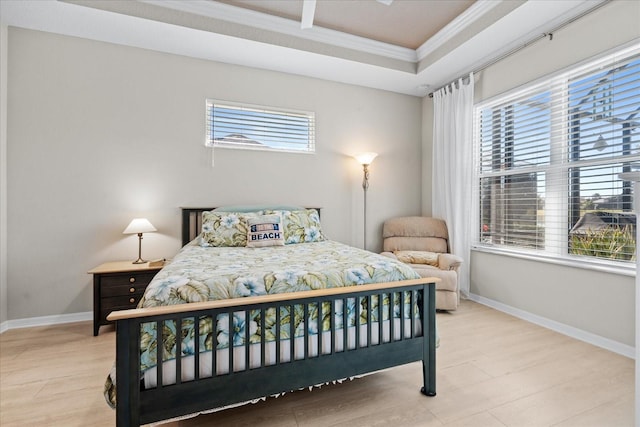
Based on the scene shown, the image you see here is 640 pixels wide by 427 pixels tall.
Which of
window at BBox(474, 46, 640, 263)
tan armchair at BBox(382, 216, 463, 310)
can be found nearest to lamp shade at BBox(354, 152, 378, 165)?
tan armchair at BBox(382, 216, 463, 310)

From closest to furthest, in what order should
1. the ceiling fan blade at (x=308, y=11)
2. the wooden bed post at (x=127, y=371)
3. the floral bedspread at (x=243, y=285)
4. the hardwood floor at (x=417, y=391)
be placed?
the wooden bed post at (x=127, y=371) → the floral bedspread at (x=243, y=285) → the hardwood floor at (x=417, y=391) → the ceiling fan blade at (x=308, y=11)

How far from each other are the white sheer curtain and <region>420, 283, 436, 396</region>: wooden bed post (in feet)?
6.64

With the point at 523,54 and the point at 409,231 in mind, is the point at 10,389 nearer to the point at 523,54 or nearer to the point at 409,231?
the point at 409,231

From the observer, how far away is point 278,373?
143 cm

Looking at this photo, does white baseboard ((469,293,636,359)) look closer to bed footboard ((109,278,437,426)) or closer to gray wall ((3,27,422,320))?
bed footboard ((109,278,437,426))

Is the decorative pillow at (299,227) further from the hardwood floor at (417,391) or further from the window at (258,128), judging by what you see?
the hardwood floor at (417,391)

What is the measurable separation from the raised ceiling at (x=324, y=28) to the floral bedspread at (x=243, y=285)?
7.21 feet

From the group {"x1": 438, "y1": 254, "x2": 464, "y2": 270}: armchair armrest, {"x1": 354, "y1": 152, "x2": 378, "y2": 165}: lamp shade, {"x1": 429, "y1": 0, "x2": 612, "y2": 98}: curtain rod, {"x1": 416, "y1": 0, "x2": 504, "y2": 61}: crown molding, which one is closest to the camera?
{"x1": 429, "y1": 0, "x2": 612, "y2": 98}: curtain rod

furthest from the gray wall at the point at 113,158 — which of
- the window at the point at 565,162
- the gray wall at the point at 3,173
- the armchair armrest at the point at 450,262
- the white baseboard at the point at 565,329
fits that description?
the white baseboard at the point at 565,329

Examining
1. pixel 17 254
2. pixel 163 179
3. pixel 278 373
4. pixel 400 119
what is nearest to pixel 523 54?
pixel 400 119

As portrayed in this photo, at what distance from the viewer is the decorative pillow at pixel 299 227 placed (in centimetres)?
296

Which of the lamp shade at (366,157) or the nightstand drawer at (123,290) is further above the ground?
the lamp shade at (366,157)

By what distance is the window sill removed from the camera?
2214 millimetres

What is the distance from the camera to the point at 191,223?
3.23 meters
